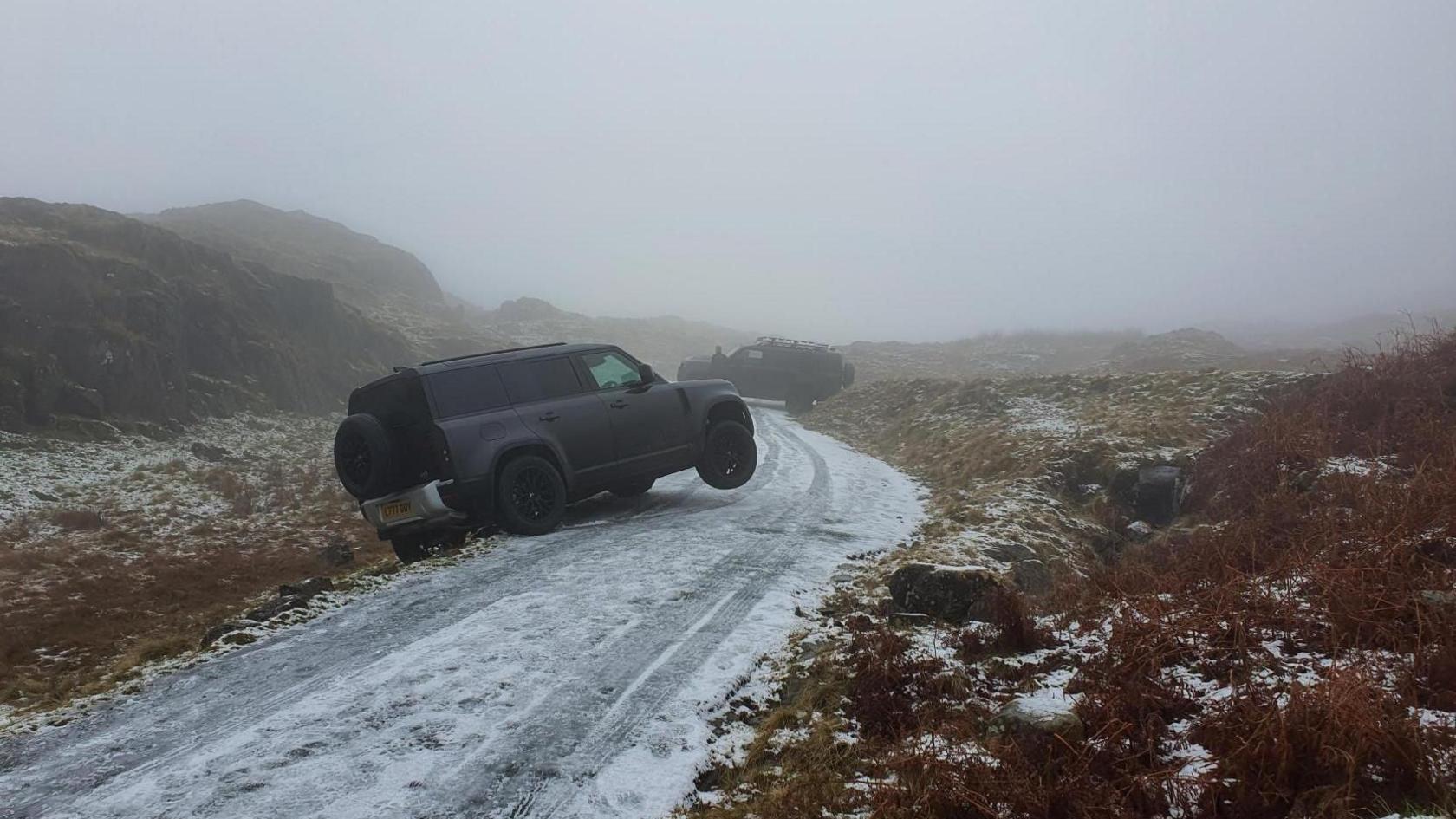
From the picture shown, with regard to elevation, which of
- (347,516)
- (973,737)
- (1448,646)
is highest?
(1448,646)

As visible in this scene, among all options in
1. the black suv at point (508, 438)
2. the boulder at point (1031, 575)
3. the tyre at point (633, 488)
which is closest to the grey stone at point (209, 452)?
the black suv at point (508, 438)

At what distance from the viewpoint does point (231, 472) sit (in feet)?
53.7

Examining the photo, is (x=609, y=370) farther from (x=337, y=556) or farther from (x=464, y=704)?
(x=464, y=704)

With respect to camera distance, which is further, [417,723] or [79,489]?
[79,489]

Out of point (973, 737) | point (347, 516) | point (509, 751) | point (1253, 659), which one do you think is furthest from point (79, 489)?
point (1253, 659)

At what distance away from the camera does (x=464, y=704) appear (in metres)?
4.45

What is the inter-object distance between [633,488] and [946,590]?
5.70 meters

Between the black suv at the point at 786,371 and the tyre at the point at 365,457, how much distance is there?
18780 mm

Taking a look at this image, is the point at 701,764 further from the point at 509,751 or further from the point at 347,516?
the point at 347,516

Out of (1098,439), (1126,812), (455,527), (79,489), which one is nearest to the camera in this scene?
(1126,812)

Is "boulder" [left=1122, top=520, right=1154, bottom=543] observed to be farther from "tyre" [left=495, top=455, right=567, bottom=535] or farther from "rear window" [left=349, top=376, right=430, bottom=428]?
"rear window" [left=349, top=376, right=430, bottom=428]

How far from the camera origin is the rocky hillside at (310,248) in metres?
41.6

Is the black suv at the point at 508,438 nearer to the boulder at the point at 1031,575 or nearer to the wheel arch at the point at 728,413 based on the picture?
the wheel arch at the point at 728,413

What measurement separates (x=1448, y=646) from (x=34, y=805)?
642 centimetres
